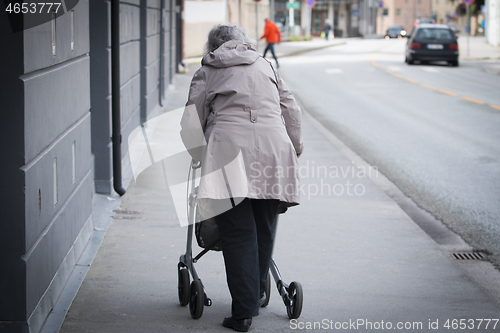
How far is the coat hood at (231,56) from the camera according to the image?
3658 millimetres

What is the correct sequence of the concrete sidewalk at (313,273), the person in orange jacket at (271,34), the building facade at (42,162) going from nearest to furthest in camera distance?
the building facade at (42,162)
the concrete sidewalk at (313,273)
the person in orange jacket at (271,34)

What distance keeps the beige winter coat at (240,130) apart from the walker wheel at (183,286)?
724 mm

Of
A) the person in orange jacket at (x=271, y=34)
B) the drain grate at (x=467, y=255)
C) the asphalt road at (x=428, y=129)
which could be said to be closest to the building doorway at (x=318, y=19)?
the person in orange jacket at (x=271, y=34)

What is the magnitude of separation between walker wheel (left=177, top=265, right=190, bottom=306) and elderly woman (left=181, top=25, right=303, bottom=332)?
371 millimetres

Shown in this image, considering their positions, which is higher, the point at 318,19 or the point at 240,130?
the point at 318,19

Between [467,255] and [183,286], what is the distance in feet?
8.44

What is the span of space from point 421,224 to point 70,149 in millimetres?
3442

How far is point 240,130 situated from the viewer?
3600 millimetres

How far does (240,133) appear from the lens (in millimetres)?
3596

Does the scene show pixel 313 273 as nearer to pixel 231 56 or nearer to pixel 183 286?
pixel 183 286

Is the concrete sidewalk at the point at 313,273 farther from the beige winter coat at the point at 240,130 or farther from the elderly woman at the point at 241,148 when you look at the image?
the beige winter coat at the point at 240,130

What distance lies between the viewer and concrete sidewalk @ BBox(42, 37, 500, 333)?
404 cm

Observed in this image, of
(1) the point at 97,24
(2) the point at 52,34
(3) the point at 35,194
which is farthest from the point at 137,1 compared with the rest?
(3) the point at 35,194

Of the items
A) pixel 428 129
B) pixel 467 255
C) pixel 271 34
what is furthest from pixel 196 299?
pixel 271 34
